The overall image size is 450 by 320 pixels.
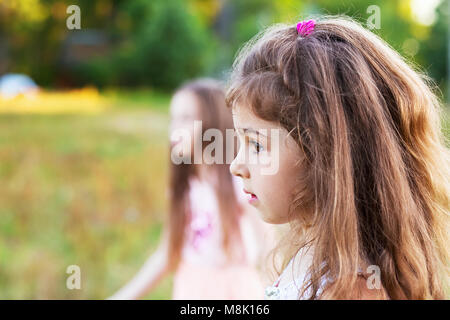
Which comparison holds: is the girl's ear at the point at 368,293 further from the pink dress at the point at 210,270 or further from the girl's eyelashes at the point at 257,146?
the pink dress at the point at 210,270

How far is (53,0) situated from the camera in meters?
11.9

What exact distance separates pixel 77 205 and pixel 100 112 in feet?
13.4

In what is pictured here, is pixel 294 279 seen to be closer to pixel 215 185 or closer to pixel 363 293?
pixel 363 293

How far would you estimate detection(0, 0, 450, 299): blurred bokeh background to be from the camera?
12.0 ft

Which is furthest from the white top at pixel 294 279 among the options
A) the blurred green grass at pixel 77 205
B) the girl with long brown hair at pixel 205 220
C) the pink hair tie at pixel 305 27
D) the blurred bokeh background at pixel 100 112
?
the blurred green grass at pixel 77 205

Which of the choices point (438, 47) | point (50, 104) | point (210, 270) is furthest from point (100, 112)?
point (438, 47)

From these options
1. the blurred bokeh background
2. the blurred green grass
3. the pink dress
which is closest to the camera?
the pink dress

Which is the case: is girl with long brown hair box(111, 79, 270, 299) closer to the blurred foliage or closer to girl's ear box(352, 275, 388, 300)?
girl's ear box(352, 275, 388, 300)

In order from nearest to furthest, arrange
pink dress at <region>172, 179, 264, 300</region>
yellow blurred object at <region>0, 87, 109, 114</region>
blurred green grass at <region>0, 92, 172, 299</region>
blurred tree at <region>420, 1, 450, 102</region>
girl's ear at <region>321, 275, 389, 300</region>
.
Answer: girl's ear at <region>321, 275, 389, 300</region> < pink dress at <region>172, 179, 264, 300</region> < blurred green grass at <region>0, 92, 172, 299</region> < yellow blurred object at <region>0, 87, 109, 114</region> < blurred tree at <region>420, 1, 450, 102</region>

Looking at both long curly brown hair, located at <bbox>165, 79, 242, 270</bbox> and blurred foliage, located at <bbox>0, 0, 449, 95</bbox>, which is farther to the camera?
blurred foliage, located at <bbox>0, 0, 449, 95</bbox>

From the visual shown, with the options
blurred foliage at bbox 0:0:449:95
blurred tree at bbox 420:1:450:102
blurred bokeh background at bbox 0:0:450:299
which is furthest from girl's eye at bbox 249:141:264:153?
blurred tree at bbox 420:1:450:102

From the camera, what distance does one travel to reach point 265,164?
1.05 meters

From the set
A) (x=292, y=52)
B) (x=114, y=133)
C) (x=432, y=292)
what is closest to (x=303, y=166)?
(x=292, y=52)

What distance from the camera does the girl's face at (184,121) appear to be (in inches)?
91.0
